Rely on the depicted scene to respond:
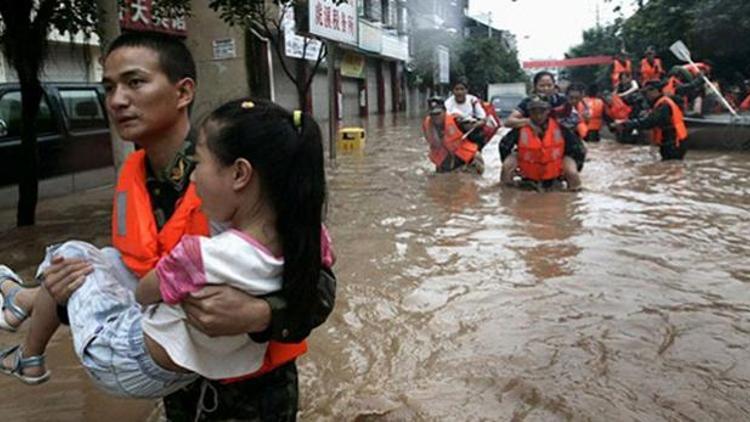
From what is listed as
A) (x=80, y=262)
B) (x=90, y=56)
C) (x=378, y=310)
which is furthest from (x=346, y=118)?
(x=80, y=262)

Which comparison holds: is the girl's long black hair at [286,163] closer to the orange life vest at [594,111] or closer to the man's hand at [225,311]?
the man's hand at [225,311]

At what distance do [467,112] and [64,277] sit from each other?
855cm

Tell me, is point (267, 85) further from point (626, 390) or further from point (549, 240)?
point (626, 390)

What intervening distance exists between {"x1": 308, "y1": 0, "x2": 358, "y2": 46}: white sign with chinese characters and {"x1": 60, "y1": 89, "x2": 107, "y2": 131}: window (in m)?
2.90

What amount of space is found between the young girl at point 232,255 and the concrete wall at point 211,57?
23.4 ft

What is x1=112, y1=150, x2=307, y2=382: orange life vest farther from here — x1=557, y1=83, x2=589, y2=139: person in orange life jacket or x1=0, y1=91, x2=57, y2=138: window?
x1=557, y1=83, x2=589, y2=139: person in orange life jacket

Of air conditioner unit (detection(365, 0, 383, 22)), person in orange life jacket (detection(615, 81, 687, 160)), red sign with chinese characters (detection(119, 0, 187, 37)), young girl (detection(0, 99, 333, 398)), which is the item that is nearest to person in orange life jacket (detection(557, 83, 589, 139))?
person in orange life jacket (detection(615, 81, 687, 160))

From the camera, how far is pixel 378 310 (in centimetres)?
407

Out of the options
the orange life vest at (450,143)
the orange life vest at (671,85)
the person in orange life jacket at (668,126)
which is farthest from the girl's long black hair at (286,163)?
the orange life vest at (671,85)

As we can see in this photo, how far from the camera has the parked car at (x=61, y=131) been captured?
7.25 meters

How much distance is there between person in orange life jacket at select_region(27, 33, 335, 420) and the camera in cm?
151

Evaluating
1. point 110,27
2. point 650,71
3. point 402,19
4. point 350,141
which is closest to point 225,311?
point 110,27

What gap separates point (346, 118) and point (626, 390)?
2359 centimetres

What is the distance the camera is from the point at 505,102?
2327cm
